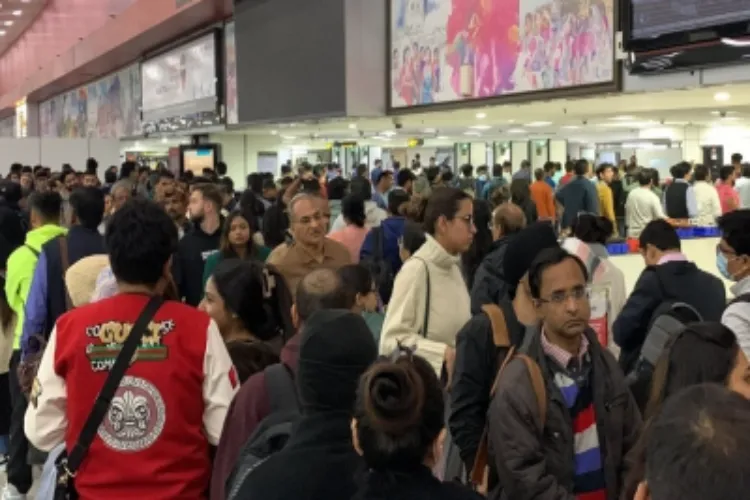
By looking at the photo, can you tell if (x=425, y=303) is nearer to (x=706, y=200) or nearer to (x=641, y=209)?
(x=641, y=209)

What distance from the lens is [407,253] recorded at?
21.1ft

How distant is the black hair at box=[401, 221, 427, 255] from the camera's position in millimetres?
6242

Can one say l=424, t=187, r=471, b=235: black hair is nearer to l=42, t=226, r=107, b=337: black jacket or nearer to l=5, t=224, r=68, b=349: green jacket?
l=42, t=226, r=107, b=337: black jacket

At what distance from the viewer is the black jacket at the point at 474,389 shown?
3084mm

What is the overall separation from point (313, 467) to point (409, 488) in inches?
10.3

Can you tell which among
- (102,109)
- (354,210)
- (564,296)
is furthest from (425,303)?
(102,109)

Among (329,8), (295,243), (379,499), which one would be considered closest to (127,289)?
(379,499)

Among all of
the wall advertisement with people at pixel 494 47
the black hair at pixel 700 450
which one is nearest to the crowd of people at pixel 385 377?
the black hair at pixel 700 450

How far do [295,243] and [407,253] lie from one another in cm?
158

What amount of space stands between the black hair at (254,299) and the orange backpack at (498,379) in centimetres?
86

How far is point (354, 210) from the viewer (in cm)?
720

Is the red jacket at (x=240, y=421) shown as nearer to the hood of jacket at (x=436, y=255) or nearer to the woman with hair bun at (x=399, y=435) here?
the woman with hair bun at (x=399, y=435)

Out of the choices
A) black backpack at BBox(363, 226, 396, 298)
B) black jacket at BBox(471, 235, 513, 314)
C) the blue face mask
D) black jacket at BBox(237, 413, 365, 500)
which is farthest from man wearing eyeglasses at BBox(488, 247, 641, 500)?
black backpack at BBox(363, 226, 396, 298)

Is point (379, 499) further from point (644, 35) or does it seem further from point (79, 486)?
point (644, 35)
